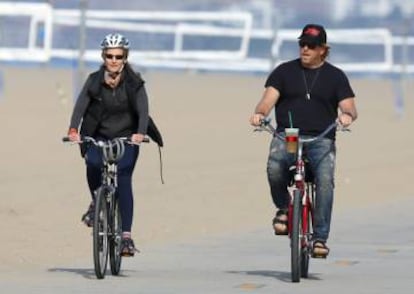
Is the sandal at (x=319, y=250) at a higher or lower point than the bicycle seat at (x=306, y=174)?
lower

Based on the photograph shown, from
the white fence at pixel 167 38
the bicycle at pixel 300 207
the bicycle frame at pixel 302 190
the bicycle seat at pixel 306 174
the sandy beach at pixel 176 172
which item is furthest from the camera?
the white fence at pixel 167 38

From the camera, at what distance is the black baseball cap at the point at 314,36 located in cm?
1187

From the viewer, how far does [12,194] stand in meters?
18.2

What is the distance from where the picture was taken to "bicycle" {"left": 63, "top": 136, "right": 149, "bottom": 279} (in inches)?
456

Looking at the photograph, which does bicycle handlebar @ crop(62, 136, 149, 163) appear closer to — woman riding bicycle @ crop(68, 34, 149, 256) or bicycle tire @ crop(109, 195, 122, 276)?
woman riding bicycle @ crop(68, 34, 149, 256)

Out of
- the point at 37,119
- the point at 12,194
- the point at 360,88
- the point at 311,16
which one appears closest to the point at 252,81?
the point at 360,88

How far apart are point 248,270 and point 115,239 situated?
42.5 inches

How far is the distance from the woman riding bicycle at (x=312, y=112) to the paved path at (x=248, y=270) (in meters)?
0.45

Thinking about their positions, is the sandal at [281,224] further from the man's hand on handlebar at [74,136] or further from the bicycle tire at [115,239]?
the man's hand on handlebar at [74,136]

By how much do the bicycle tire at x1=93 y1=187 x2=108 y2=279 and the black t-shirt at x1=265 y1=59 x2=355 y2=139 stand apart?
47.0 inches

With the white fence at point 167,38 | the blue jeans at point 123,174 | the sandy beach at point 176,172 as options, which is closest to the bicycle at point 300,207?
the blue jeans at point 123,174

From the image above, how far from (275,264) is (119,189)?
1.44 metres

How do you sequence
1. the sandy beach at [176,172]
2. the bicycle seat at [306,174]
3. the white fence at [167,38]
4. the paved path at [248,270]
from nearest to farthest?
the paved path at [248,270] < the bicycle seat at [306,174] < the sandy beach at [176,172] < the white fence at [167,38]

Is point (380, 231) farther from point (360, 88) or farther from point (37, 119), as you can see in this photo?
point (360, 88)
